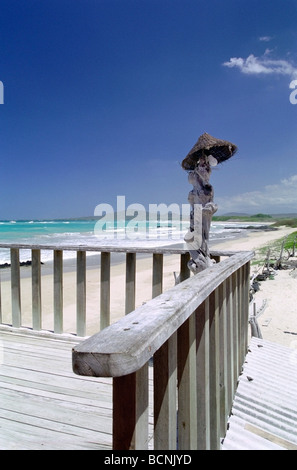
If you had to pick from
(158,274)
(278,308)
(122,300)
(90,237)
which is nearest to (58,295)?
(158,274)

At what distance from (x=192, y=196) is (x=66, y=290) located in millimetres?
8646

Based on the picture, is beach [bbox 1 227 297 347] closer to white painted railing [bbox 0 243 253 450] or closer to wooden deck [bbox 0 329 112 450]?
wooden deck [bbox 0 329 112 450]

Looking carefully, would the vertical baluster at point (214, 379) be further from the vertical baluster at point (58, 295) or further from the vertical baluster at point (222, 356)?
the vertical baluster at point (58, 295)

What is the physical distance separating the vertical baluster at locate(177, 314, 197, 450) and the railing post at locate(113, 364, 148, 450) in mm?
413

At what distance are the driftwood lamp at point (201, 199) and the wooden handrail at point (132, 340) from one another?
170cm

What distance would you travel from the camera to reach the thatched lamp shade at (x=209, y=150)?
2.89m

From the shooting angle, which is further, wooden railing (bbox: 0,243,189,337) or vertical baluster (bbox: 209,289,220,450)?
wooden railing (bbox: 0,243,189,337)

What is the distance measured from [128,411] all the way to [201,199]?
2.29 meters

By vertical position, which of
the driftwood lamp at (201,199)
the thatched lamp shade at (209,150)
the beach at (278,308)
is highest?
the thatched lamp shade at (209,150)

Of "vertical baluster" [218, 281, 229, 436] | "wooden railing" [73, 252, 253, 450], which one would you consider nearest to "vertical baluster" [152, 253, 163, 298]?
"vertical baluster" [218, 281, 229, 436]

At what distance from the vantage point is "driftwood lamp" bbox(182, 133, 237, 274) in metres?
2.78

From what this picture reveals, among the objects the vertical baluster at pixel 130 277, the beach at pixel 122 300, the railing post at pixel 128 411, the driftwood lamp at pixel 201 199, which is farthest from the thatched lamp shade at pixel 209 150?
the railing post at pixel 128 411

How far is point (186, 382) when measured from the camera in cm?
117

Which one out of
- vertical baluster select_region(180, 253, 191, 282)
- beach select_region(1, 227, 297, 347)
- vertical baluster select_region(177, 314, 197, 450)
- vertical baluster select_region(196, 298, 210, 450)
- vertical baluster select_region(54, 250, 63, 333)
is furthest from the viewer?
beach select_region(1, 227, 297, 347)
